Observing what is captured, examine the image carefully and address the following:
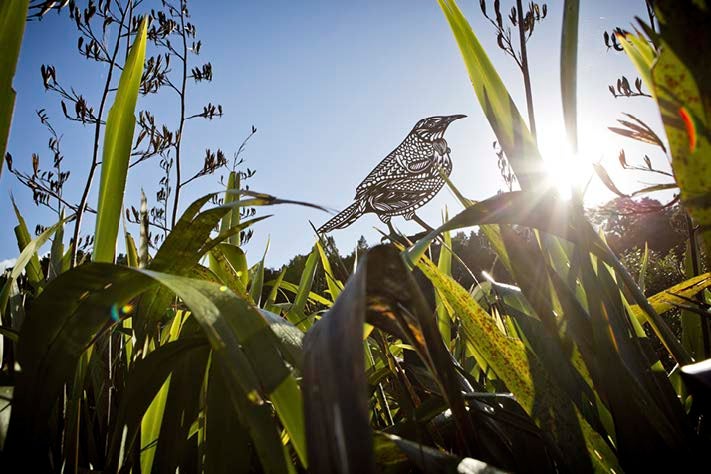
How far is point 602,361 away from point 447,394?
0.16m

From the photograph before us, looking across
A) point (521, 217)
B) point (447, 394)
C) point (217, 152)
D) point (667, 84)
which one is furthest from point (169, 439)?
point (217, 152)

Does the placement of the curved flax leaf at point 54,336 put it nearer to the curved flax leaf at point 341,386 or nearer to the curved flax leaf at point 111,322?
the curved flax leaf at point 111,322

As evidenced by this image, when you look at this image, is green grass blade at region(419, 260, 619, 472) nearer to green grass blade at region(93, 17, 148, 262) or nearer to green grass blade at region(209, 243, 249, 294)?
green grass blade at region(209, 243, 249, 294)

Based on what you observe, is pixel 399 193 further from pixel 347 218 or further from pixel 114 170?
pixel 114 170

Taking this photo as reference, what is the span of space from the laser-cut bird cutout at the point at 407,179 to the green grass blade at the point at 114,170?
43.0 inches

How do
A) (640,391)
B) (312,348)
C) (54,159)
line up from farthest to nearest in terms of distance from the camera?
(54,159)
(640,391)
(312,348)

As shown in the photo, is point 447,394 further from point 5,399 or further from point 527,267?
point 5,399

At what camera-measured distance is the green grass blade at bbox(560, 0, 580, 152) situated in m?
0.38

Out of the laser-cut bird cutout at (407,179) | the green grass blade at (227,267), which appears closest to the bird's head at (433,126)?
the laser-cut bird cutout at (407,179)

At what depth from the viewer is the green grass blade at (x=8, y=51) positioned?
376mm

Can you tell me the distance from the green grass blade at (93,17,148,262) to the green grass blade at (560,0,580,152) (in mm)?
489

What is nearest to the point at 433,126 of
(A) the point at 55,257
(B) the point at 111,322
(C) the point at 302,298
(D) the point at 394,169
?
(D) the point at 394,169

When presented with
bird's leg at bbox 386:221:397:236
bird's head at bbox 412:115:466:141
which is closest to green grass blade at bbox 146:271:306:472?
bird's leg at bbox 386:221:397:236

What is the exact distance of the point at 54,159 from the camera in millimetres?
2270
